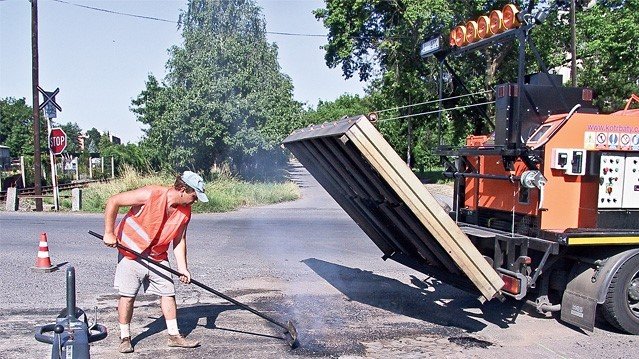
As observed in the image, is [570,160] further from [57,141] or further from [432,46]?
[57,141]

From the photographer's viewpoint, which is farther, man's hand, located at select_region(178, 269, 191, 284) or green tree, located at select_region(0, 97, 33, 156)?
green tree, located at select_region(0, 97, 33, 156)

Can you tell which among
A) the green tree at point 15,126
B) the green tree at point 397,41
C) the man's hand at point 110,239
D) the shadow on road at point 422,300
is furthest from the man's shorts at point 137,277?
the green tree at point 15,126

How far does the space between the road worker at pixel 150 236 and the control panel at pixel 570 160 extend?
3186 millimetres

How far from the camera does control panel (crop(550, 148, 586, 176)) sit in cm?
544

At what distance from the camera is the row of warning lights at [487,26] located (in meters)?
5.57

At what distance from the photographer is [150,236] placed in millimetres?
4918

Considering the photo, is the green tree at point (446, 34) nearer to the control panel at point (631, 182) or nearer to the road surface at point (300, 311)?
the road surface at point (300, 311)

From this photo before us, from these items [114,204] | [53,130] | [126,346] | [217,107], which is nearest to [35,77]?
[53,130]

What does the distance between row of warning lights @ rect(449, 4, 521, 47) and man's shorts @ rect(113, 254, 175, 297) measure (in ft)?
12.8

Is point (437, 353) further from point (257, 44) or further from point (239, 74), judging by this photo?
point (257, 44)

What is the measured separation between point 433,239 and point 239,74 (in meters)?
21.1

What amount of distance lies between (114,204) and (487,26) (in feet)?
13.1

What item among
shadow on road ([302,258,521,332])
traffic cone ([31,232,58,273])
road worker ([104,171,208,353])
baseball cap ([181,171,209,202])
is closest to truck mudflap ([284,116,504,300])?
shadow on road ([302,258,521,332])

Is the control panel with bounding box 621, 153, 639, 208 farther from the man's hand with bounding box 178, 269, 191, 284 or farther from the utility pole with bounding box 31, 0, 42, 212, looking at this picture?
the utility pole with bounding box 31, 0, 42, 212
